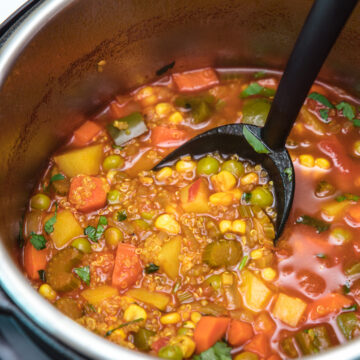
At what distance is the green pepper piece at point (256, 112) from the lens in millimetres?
3127

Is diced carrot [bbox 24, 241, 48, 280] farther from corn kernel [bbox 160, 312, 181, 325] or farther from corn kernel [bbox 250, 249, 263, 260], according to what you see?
corn kernel [bbox 250, 249, 263, 260]

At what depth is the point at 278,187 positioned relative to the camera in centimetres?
283

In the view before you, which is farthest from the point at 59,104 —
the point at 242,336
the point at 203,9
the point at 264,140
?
the point at 242,336

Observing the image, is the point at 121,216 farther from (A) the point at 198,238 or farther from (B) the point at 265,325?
(B) the point at 265,325

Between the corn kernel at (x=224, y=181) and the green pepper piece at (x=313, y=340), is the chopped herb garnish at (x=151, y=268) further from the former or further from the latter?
the green pepper piece at (x=313, y=340)

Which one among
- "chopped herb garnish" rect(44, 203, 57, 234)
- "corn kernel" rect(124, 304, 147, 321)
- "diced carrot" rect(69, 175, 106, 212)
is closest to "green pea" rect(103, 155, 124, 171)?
"diced carrot" rect(69, 175, 106, 212)

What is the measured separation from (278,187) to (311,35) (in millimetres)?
1058

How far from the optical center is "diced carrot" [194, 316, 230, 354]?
2406mm

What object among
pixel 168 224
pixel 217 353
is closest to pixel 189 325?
pixel 217 353

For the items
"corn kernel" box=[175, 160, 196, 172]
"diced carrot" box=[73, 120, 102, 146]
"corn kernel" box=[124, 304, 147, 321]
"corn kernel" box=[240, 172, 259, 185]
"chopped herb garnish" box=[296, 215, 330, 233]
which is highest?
"diced carrot" box=[73, 120, 102, 146]

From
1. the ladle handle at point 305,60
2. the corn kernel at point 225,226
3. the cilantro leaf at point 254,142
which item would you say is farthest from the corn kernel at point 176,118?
the corn kernel at point 225,226

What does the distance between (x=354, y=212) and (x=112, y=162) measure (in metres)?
1.51

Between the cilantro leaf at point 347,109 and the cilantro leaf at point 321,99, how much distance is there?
56 mm

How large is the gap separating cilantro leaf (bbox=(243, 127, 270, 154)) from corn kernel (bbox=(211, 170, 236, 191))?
23 cm
